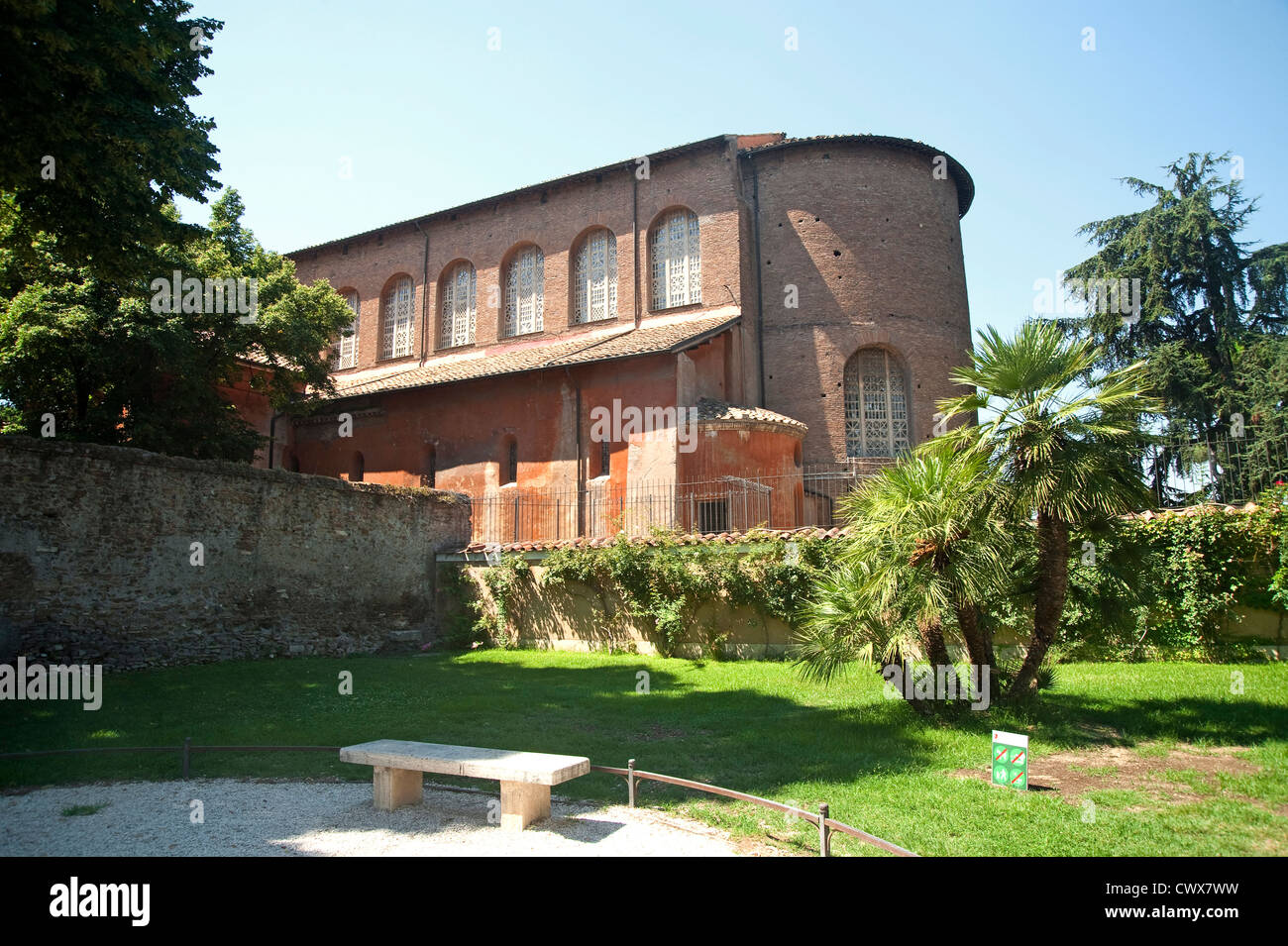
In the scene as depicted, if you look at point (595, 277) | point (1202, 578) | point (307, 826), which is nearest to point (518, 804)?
point (307, 826)

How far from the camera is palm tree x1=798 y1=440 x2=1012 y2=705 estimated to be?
323 inches

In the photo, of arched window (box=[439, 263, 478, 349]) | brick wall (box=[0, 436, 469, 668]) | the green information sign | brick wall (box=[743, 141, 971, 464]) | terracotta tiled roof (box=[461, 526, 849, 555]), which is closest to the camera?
the green information sign

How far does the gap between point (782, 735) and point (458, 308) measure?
23.5 metres

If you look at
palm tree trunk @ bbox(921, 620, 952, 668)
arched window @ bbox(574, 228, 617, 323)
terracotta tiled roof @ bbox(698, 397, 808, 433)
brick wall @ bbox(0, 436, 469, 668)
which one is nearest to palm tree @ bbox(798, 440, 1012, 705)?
palm tree trunk @ bbox(921, 620, 952, 668)

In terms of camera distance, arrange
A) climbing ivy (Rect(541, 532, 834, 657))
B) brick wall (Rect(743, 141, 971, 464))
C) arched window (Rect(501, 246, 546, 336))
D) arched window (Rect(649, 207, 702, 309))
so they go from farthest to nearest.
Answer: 1. arched window (Rect(501, 246, 546, 336))
2. arched window (Rect(649, 207, 702, 309))
3. brick wall (Rect(743, 141, 971, 464))
4. climbing ivy (Rect(541, 532, 834, 657))

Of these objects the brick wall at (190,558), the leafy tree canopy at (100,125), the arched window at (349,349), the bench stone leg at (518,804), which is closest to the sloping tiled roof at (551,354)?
the arched window at (349,349)

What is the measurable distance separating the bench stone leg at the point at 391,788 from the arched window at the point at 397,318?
24687 millimetres

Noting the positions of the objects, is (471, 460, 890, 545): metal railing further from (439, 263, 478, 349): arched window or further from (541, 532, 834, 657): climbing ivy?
(439, 263, 478, 349): arched window

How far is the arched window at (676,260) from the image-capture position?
24688 mm

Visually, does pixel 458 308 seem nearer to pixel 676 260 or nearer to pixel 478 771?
pixel 676 260

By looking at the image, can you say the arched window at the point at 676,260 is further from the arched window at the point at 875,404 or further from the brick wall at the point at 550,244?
the arched window at the point at 875,404

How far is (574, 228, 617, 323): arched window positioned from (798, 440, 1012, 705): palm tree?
717 inches
